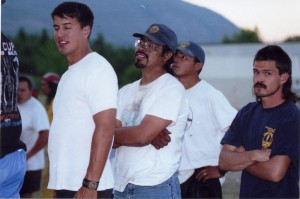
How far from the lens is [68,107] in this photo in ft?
10.1

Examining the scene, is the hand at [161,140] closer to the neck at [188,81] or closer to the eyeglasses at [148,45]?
the eyeglasses at [148,45]

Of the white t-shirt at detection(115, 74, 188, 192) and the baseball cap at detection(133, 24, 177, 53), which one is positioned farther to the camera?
the baseball cap at detection(133, 24, 177, 53)

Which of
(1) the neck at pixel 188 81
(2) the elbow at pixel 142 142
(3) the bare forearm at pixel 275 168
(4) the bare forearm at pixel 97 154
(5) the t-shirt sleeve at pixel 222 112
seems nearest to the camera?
(4) the bare forearm at pixel 97 154

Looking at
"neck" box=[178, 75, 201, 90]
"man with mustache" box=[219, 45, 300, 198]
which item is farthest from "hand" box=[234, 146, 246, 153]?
"neck" box=[178, 75, 201, 90]

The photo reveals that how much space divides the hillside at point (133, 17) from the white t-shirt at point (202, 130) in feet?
1.63

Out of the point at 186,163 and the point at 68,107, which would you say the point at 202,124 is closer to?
the point at 186,163

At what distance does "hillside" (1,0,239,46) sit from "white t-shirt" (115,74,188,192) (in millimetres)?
527

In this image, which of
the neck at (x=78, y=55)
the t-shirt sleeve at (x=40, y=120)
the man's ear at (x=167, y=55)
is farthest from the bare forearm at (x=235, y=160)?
the t-shirt sleeve at (x=40, y=120)

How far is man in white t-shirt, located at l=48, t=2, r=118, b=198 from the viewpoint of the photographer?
9.75 feet

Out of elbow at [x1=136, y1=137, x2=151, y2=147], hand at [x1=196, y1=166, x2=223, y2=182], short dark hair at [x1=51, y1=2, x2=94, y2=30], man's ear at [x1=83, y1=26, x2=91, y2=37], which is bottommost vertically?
hand at [x1=196, y1=166, x2=223, y2=182]

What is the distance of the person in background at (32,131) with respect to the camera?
21.5 feet

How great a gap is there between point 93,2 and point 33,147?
122 inches

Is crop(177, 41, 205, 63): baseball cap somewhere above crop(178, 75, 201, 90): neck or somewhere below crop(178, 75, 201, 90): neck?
above

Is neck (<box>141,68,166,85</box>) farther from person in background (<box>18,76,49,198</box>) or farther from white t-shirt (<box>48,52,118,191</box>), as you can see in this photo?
Result: person in background (<box>18,76,49,198</box>)
